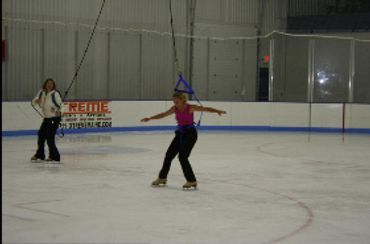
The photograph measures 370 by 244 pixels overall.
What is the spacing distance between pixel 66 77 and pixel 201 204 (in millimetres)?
13681

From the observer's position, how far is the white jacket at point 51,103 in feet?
40.8

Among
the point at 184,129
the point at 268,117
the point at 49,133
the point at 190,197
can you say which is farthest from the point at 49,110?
the point at 268,117

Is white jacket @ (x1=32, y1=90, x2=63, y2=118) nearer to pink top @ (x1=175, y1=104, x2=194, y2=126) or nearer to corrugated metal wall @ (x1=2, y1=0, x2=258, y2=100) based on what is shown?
pink top @ (x1=175, y1=104, x2=194, y2=126)

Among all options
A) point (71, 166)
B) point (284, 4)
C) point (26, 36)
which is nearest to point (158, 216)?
point (71, 166)

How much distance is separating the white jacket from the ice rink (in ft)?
3.12

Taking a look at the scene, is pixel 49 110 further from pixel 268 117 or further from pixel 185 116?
pixel 268 117

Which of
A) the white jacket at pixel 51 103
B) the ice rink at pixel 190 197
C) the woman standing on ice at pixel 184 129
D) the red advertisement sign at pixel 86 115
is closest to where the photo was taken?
the ice rink at pixel 190 197

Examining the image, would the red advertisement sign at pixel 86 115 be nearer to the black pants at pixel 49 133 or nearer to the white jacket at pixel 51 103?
the black pants at pixel 49 133

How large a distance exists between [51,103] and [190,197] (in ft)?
13.9

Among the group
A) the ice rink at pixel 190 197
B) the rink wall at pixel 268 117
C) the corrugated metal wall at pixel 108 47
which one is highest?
the corrugated metal wall at pixel 108 47

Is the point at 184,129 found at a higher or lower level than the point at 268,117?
higher

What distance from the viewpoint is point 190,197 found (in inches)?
363

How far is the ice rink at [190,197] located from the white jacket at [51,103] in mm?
951

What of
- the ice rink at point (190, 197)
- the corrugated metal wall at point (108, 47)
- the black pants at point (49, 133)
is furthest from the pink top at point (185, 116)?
the corrugated metal wall at point (108, 47)
